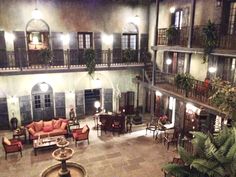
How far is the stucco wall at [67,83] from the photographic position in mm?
13867

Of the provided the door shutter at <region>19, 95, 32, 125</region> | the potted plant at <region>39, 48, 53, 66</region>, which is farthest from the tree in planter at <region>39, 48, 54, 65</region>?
the door shutter at <region>19, 95, 32, 125</region>

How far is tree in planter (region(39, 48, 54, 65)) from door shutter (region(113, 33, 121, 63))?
4.36m

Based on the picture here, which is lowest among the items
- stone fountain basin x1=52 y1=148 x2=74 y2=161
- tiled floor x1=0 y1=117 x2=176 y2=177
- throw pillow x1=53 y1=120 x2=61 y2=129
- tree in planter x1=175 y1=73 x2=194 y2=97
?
tiled floor x1=0 y1=117 x2=176 y2=177

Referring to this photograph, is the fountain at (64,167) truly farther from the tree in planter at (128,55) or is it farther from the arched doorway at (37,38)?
the tree in planter at (128,55)

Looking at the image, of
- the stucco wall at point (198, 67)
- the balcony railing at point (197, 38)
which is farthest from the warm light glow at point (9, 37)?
the stucco wall at point (198, 67)

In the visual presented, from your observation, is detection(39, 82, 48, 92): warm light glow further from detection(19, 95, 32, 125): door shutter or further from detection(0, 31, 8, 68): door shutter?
detection(0, 31, 8, 68): door shutter

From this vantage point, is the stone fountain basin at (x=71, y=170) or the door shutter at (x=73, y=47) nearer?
the stone fountain basin at (x=71, y=170)

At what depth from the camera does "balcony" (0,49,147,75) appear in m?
13.1

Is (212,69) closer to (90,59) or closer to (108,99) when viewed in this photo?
(90,59)

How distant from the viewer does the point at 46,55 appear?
1314 cm

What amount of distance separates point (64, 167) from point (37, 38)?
9.17 meters

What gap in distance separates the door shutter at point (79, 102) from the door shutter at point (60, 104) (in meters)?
0.90

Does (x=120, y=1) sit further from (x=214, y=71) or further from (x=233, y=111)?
(x=233, y=111)

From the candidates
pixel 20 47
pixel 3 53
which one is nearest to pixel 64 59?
pixel 20 47
